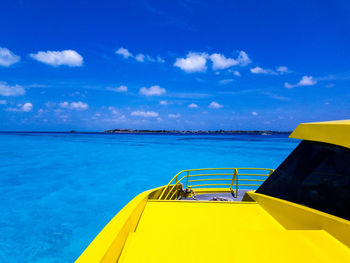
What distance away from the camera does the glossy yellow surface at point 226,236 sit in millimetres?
1130

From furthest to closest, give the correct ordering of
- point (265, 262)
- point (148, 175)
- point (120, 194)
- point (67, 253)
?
point (148, 175) → point (120, 194) → point (67, 253) → point (265, 262)

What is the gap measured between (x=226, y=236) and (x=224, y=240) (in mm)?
52

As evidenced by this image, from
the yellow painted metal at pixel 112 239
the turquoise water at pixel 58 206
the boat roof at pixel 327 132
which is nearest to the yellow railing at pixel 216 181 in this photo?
the yellow painted metal at pixel 112 239

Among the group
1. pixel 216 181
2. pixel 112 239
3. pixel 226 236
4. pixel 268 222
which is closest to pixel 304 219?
pixel 268 222

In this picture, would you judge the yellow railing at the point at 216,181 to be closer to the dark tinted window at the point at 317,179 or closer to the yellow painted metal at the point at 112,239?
the yellow painted metal at the point at 112,239

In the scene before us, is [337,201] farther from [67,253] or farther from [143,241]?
[67,253]

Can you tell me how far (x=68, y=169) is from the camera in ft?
65.4

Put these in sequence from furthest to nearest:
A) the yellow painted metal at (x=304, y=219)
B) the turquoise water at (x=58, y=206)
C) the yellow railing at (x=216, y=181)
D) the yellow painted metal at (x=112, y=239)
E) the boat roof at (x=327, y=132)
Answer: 1. the turquoise water at (x=58, y=206)
2. the yellow railing at (x=216, y=181)
3. the boat roof at (x=327, y=132)
4. the yellow painted metal at (x=304, y=219)
5. the yellow painted metal at (x=112, y=239)

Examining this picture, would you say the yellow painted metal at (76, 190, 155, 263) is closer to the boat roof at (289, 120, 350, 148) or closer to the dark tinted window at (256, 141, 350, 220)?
the dark tinted window at (256, 141, 350, 220)

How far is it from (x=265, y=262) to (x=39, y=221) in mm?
10235

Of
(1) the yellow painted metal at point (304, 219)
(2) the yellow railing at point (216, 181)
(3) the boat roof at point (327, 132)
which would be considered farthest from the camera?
(2) the yellow railing at point (216, 181)

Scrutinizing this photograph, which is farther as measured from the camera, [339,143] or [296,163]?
[296,163]

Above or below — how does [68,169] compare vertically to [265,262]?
below

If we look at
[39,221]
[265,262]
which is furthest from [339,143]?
[39,221]
